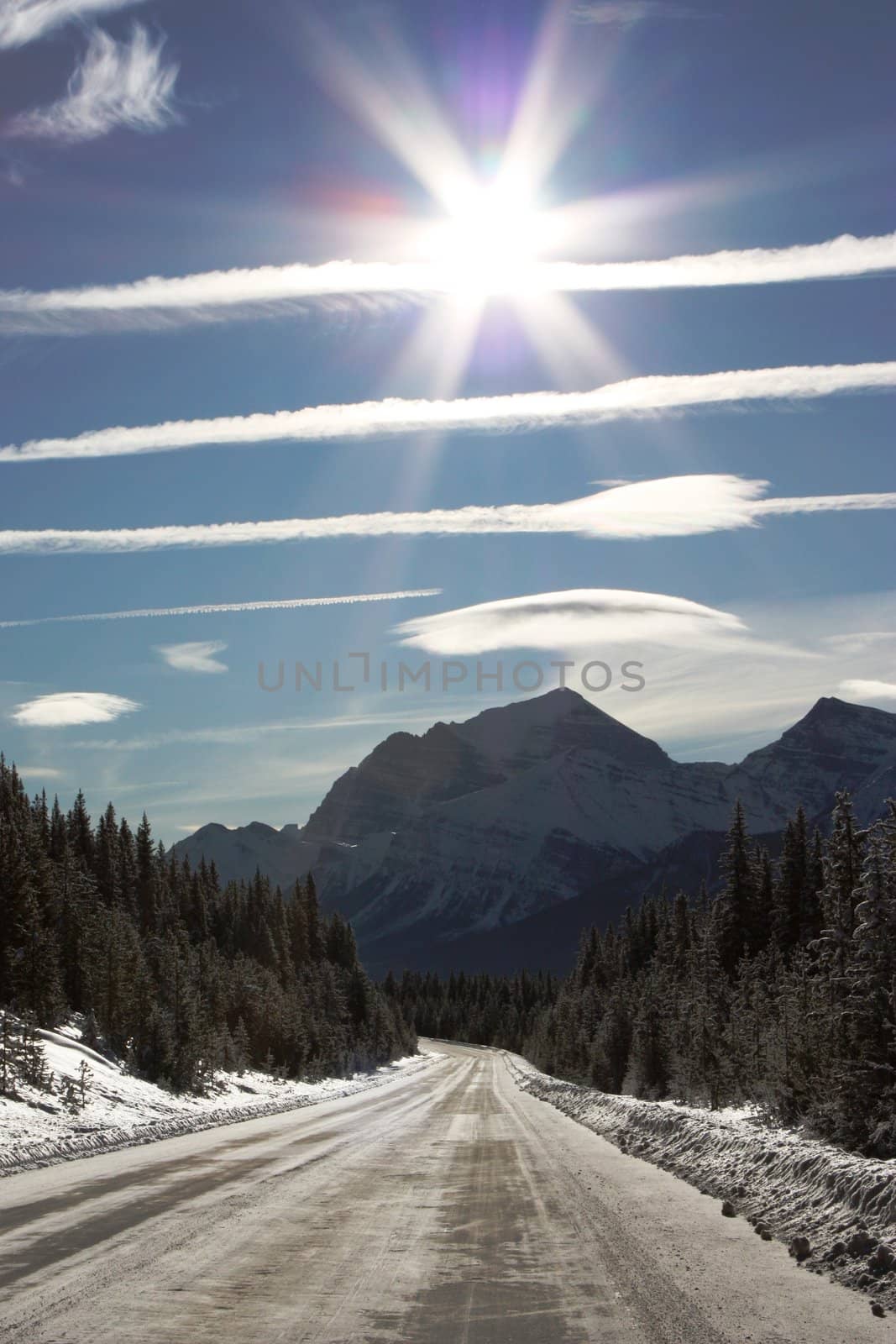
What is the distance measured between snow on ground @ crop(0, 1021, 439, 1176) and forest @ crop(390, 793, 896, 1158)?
47.5ft

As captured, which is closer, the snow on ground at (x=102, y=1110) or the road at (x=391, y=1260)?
the road at (x=391, y=1260)

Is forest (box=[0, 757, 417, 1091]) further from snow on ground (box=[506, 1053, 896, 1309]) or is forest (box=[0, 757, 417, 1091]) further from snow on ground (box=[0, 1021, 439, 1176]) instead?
snow on ground (box=[506, 1053, 896, 1309])

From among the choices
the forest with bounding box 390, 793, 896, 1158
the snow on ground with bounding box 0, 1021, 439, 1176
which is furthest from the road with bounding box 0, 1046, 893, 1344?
the forest with bounding box 390, 793, 896, 1158

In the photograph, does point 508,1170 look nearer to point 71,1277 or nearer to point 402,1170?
point 402,1170

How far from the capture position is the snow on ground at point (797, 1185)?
10.9 meters

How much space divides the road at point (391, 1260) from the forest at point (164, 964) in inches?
550

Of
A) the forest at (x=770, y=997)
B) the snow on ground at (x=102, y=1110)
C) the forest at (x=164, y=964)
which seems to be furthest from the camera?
the forest at (x=164, y=964)

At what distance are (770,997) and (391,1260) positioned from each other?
40.4m

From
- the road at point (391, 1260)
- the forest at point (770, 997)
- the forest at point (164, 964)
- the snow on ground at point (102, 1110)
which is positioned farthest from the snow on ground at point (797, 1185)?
the forest at point (164, 964)

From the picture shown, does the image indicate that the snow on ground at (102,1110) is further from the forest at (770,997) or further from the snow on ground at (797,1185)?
the forest at (770,997)

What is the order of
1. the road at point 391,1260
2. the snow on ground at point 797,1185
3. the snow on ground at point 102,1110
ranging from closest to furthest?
1. the road at point 391,1260
2. the snow on ground at point 797,1185
3. the snow on ground at point 102,1110

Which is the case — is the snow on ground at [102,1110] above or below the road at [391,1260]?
below

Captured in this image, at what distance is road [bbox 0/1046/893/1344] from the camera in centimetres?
890

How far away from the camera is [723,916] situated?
243ft
